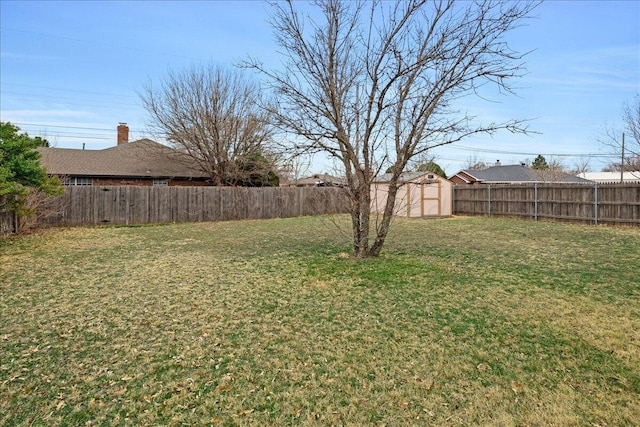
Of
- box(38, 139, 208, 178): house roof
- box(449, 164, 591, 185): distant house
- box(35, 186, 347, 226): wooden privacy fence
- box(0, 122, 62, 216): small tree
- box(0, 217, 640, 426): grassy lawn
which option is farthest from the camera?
box(449, 164, 591, 185): distant house

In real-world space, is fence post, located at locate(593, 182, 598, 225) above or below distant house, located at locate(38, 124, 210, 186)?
below

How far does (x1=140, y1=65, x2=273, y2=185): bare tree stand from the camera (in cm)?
1830

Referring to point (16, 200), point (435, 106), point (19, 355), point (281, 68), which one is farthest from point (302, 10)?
point (16, 200)

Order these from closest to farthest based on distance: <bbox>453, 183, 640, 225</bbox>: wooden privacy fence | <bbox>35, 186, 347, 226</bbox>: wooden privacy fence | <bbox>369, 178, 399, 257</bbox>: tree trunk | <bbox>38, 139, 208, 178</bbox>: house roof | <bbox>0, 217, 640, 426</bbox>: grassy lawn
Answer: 1. <bbox>0, 217, 640, 426</bbox>: grassy lawn
2. <bbox>369, 178, 399, 257</bbox>: tree trunk
3. <bbox>453, 183, 640, 225</bbox>: wooden privacy fence
4. <bbox>35, 186, 347, 226</bbox>: wooden privacy fence
5. <bbox>38, 139, 208, 178</bbox>: house roof

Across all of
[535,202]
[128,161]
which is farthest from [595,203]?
[128,161]

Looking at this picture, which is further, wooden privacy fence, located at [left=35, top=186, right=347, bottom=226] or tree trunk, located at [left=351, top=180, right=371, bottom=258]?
wooden privacy fence, located at [left=35, top=186, right=347, bottom=226]

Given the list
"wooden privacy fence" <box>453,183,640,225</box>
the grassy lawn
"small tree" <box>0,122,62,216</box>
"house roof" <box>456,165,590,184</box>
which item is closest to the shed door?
"wooden privacy fence" <box>453,183,640,225</box>

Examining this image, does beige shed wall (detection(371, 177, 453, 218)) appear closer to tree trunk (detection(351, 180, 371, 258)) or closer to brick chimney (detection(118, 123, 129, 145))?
tree trunk (detection(351, 180, 371, 258))

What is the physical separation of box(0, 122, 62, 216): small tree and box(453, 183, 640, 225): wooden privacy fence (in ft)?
52.4

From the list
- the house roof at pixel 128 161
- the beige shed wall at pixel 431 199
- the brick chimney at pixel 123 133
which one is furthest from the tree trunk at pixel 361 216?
the brick chimney at pixel 123 133

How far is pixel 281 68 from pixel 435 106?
284cm

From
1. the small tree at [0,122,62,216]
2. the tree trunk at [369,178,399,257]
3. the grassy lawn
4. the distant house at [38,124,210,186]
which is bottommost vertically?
the grassy lawn

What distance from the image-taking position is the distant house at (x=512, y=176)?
2688cm

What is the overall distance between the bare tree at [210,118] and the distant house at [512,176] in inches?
599
